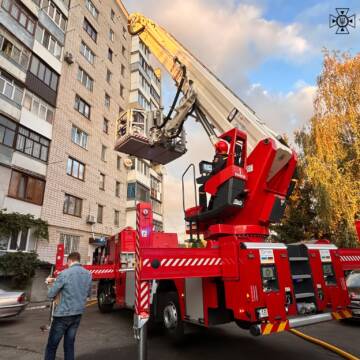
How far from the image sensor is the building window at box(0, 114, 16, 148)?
17000 mm

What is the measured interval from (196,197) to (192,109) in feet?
8.73

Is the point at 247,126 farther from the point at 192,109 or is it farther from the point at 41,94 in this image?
the point at 41,94

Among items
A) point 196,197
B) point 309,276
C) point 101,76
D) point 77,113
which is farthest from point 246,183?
point 101,76

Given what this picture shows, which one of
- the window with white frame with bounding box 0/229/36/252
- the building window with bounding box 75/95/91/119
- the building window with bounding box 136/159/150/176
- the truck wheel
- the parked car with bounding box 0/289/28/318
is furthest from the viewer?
the building window with bounding box 136/159/150/176

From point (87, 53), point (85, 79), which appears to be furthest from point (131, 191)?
point (87, 53)

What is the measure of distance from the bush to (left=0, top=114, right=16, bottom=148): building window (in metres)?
6.02

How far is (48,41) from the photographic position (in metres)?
21.6

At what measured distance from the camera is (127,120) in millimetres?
10125

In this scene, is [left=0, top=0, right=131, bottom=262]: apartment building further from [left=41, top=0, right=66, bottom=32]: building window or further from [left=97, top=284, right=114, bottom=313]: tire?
[left=97, top=284, right=114, bottom=313]: tire

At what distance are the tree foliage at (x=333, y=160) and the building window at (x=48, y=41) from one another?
17.8 meters

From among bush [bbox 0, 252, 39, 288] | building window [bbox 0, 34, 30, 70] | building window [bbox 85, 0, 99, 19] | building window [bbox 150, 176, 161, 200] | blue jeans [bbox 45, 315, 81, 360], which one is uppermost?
building window [bbox 85, 0, 99, 19]

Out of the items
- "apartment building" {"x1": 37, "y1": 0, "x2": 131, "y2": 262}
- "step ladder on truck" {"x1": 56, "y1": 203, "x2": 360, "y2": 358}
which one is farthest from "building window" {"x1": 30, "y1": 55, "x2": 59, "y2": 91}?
Answer: "step ladder on truck" {"x1": 56, "y1": 203, "x2": 360, "y2": 358}

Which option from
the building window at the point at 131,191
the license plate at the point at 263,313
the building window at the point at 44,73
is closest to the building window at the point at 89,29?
the building window at the point at 44,73

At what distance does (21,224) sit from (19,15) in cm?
1286
